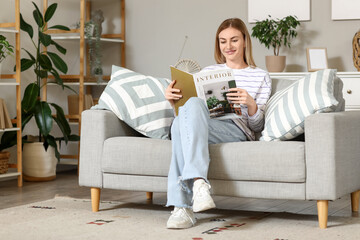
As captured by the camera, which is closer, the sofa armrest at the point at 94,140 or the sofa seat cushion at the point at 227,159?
the sofa seat cushion at the point at 227,159

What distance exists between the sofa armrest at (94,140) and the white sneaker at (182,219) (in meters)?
0.55

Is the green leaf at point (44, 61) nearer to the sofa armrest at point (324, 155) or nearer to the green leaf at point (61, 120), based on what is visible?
the green leaf at point (61, 120)

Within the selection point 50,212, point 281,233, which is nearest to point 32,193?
point 50,212

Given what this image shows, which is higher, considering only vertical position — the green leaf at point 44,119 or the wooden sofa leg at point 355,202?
the green leaf at point 44,119

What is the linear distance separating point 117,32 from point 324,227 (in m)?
3.19

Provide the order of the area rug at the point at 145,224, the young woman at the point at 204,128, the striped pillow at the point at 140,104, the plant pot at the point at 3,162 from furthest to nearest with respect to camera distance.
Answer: the plant pot at the point at 3,162, the striped pillow at the point at 140,104, the young woman at the point at 204,128, the area rug at the point at 145,224

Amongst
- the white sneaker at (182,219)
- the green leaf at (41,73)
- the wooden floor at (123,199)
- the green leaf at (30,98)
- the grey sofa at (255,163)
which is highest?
the green leaf at (41,73)

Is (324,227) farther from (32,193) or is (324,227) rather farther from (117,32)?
(117,32)

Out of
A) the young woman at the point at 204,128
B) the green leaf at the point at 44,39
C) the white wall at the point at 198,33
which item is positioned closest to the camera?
the young woman at the point at 204,128

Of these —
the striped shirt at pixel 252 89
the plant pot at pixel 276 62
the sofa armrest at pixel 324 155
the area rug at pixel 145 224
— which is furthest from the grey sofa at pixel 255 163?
the plant pot at pixel 276 62

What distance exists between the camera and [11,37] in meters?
4.54

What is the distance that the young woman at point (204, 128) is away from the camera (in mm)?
2641

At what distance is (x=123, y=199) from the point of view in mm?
3572

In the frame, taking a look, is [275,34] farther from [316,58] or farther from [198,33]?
[198,33]
